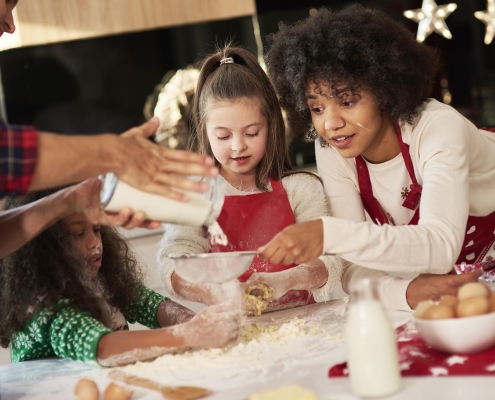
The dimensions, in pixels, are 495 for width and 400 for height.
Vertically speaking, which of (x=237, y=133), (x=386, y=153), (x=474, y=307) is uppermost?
(x=237, y=133)

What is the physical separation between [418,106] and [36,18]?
2541 millimetres

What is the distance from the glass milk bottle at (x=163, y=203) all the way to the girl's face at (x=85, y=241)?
35 centimetres

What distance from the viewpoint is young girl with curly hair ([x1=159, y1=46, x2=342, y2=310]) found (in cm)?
185

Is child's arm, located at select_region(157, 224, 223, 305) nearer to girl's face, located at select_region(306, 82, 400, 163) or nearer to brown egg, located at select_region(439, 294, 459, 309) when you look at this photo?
girl's face, located at select_region(306, 82, 400, 163)

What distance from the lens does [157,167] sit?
1.24 m

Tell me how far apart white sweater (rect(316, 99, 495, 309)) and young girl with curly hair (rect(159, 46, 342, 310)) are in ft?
0.33

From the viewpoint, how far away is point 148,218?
1248 millimetres

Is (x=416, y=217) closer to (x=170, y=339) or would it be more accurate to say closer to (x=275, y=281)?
(x=275, y=281)

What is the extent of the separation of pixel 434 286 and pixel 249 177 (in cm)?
71

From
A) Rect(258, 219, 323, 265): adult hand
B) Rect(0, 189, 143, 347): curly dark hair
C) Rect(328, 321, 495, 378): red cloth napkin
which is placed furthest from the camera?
Rect(0, 189, 143, 347): curly dark hair

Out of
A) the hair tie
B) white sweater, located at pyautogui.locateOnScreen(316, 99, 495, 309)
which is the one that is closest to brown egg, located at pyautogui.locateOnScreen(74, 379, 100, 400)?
white sweater, located at pyautogui.locateOnScreen(316, 99, 495, 309)

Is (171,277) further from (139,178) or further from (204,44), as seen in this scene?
(204,44)

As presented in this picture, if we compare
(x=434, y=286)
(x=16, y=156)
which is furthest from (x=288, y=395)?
(x=434, y=286)

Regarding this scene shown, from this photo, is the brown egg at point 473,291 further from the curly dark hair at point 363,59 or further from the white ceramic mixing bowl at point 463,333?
the curly dark hair at point 363,59
